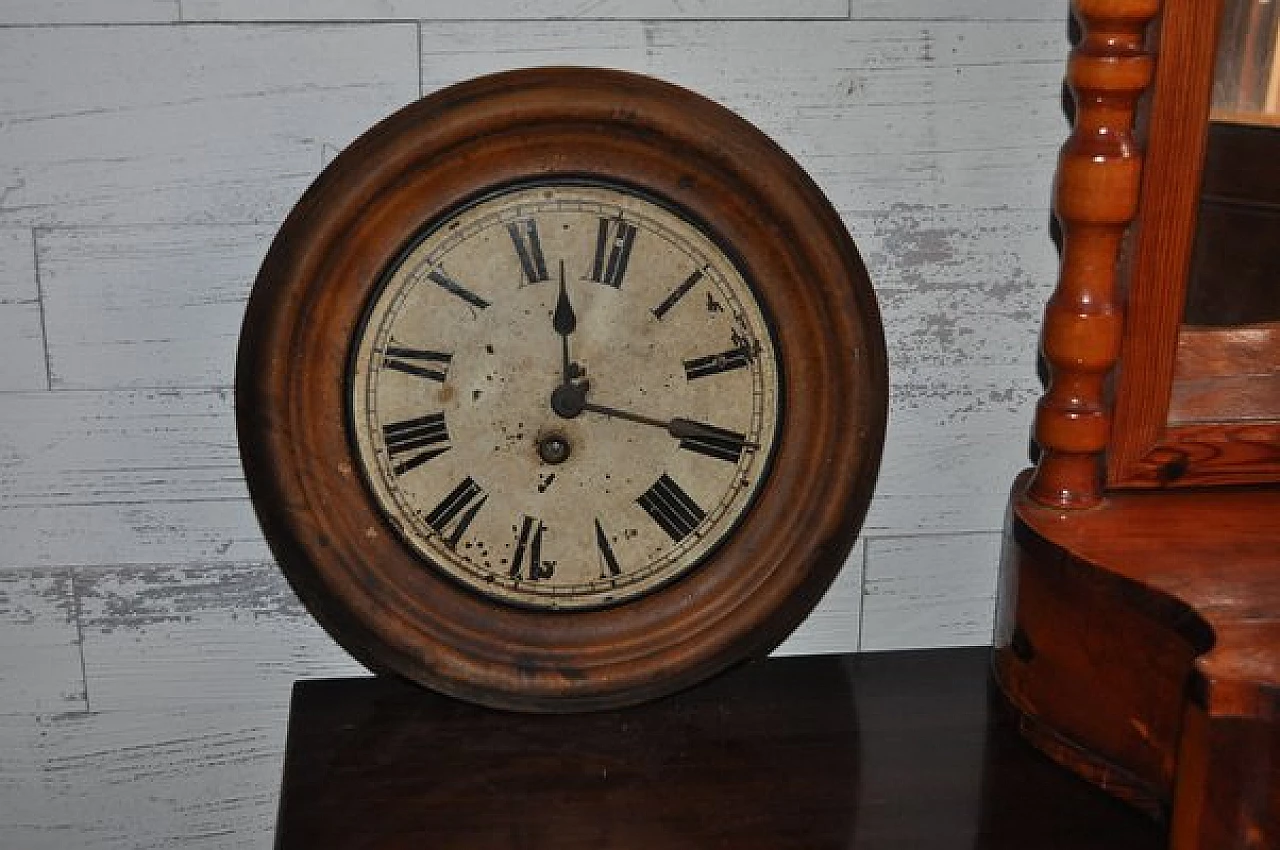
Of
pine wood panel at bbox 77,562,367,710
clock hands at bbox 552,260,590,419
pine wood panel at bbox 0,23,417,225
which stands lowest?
pine wood panel at bbox 77,562,367,710

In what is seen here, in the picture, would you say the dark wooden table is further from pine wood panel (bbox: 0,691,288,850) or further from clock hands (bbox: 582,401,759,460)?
clock hands (bbox: 582,401,759,460)

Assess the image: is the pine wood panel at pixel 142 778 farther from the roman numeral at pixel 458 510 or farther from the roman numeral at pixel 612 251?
the roman numeral at pixel 612 251

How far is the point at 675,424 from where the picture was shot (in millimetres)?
1264

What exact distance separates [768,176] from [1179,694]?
0.53 m

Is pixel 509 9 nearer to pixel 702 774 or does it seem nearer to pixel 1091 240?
pixel 1091 240

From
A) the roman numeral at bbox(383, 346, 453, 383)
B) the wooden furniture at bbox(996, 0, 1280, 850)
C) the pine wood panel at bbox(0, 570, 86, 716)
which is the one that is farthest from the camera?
the pine wood panel at bbox(0, 570, 86, 716)

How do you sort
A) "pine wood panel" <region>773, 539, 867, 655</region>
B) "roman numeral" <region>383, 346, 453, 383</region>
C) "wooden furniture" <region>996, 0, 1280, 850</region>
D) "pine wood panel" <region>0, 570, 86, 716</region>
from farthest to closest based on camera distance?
"pine wood panel" <region>773, 539, 867, 655</region> → "pine wood panel" <region>0, 570, 86, 716</region> → "roman numeral" <region>383, 346, 453, 383</region> → "wooden furniture" <region>996, 0, 1280, 850</region>

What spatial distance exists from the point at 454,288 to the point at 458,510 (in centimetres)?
19

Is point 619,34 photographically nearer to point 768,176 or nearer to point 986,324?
point 768,176

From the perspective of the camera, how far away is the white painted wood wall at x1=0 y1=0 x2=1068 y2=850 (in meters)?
1.23

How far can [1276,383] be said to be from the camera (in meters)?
1.28

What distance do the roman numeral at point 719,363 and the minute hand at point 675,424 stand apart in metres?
0.04

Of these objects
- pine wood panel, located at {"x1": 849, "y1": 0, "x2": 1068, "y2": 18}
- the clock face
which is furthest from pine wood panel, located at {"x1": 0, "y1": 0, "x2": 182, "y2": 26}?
pine wood panel, located at {"x1": 849, "y1": 0, "x2": 1068, "y2": 18}

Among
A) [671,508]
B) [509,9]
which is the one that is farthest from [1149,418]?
[509,9]
